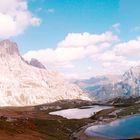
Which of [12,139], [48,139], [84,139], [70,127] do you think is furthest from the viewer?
[70,127]

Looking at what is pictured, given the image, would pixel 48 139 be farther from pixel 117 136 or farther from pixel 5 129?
pixel 117 136

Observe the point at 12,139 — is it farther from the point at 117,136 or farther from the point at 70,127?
the point at 70,127

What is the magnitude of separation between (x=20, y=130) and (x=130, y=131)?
49178 mm

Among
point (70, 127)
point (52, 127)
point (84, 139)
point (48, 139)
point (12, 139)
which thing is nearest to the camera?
point (12, 139)

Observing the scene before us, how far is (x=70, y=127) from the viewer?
19488 cm

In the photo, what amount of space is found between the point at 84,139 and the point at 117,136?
15.1 meters

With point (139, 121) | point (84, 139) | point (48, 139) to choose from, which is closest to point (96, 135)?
point (84, 139)

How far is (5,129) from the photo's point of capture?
14238cm

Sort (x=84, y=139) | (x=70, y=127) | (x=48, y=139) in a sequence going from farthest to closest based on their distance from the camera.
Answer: (x=70, y=127), (x=84, y=139), (x=48, y=139)

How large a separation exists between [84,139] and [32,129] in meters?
25.3

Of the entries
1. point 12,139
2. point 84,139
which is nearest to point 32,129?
point 84,139

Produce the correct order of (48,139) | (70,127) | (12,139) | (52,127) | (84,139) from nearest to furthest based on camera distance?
1. (12,139)
2. (48,139)
3. (84,139)
4. (52,127)
5. (70,127)

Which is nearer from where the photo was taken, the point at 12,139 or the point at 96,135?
the point at 12,139

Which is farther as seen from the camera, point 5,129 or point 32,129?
point 32,129
